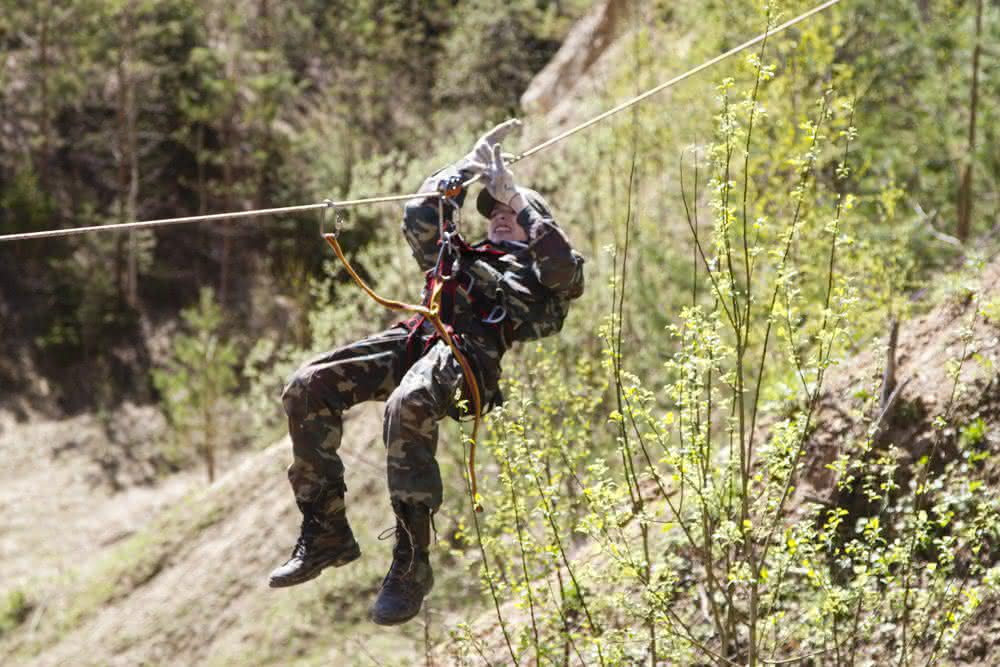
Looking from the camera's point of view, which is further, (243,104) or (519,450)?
(243,104)

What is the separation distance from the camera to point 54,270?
67.8ft

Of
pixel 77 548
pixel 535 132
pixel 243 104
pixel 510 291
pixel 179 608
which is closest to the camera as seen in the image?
pixel 510 291

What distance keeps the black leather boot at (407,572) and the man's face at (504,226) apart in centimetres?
118

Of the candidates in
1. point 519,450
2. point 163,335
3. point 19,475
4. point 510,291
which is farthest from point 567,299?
point 163,335

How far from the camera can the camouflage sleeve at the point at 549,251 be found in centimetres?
426

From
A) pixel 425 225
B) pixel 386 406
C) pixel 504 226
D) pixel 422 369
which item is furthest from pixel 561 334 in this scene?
pixel 386 406

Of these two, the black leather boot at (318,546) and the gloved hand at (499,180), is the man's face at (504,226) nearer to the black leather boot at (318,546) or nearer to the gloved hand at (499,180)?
the gloved hand at (499,180)

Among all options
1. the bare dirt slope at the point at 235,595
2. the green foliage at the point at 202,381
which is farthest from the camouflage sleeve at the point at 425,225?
the green foliage at the point at 202,381

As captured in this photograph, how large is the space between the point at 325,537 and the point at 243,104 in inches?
766

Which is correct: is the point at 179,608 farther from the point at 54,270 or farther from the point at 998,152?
the point at 54,270

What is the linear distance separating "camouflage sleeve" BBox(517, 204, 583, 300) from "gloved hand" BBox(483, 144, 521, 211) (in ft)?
0.29

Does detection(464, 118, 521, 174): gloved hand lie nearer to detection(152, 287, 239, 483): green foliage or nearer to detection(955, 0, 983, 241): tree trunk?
detection(955, 0, 983, 241): tree trunk

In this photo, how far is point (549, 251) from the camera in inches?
168

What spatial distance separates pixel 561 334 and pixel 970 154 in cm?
401
